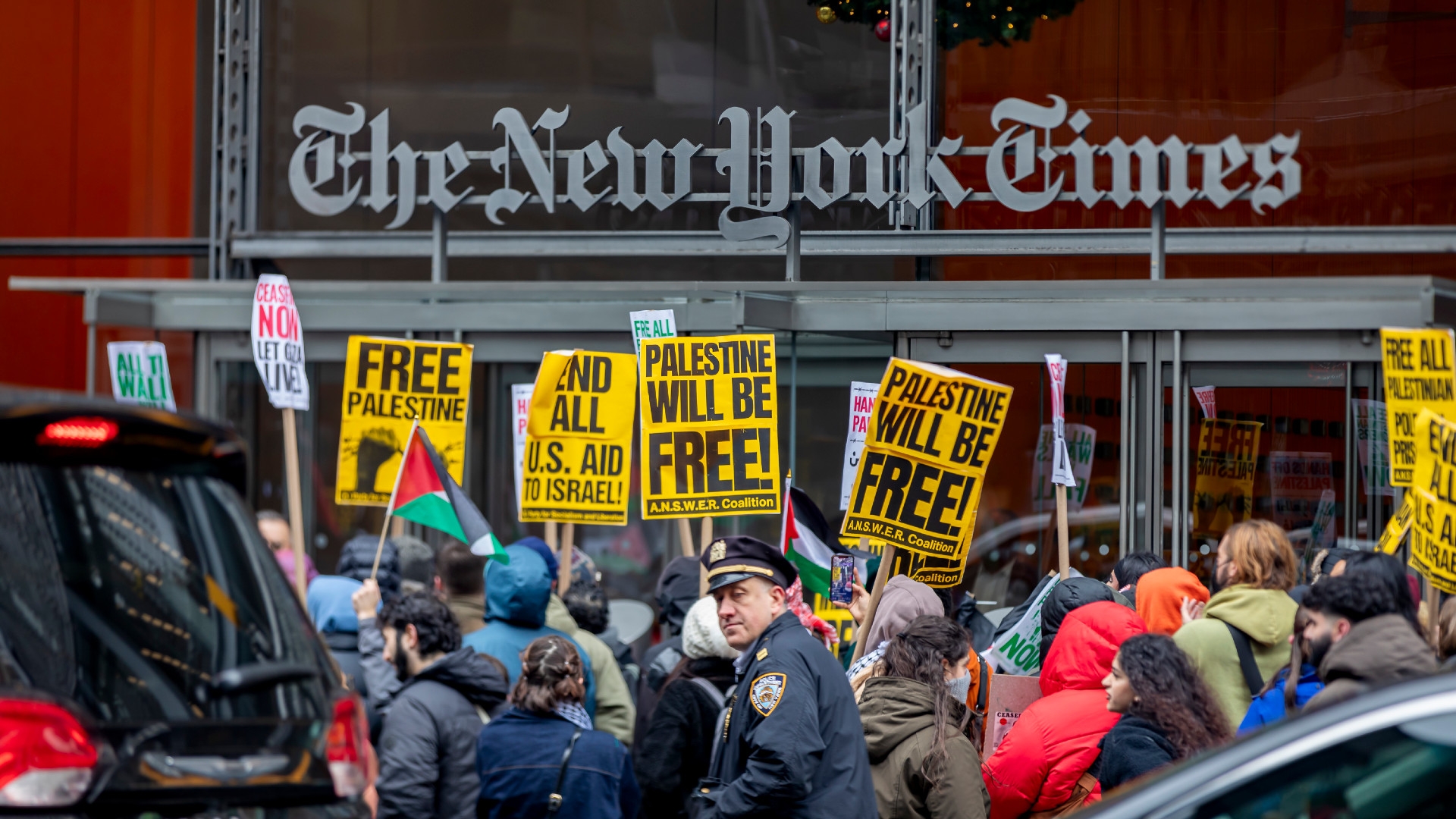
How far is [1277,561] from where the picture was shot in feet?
21.0

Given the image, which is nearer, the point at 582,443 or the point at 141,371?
the point at 582,443

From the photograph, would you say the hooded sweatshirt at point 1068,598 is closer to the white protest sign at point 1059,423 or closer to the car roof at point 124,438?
the white protest sign at point 1059,423

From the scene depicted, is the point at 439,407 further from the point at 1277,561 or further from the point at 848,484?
the point at 1277,561

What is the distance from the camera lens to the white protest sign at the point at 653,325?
9.78m

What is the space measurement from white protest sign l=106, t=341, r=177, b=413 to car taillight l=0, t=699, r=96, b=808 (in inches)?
313

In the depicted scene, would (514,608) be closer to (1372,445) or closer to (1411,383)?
(1411,383)

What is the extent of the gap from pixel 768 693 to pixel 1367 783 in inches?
99.0

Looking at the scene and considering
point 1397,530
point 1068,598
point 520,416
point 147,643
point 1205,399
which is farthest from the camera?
point 1205,399

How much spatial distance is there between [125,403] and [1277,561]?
4.60m

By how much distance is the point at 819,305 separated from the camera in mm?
11672

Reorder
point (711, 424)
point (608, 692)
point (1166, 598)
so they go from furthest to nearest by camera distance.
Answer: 1. point (711, 424)
2. point (608, 692)
3. point (1166, 598)

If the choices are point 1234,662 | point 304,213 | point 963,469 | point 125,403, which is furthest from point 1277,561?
point 304,213

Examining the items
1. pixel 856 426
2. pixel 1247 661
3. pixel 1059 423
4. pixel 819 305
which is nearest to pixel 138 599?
pixel 1247 661

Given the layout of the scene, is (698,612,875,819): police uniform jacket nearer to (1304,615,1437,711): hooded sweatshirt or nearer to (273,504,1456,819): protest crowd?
(273,504,1456,819): protest crowd
